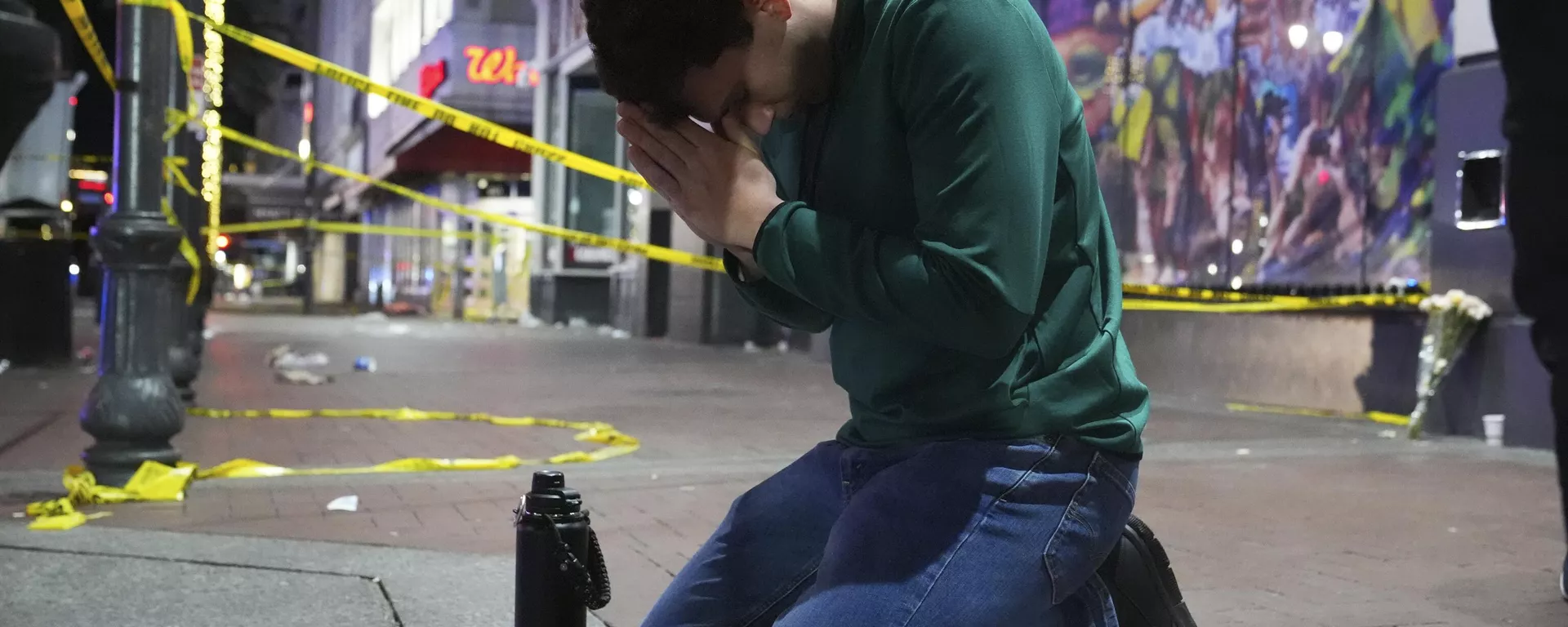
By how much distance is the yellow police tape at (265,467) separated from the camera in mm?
5012

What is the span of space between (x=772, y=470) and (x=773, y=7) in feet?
15.8

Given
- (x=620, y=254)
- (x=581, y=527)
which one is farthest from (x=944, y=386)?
(x=620, y=254)

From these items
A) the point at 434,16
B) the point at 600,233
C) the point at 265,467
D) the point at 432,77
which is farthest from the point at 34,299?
the point at 434,16

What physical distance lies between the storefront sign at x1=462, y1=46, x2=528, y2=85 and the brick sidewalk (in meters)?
16.7

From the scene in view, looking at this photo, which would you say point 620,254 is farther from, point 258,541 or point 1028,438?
point 1028,438

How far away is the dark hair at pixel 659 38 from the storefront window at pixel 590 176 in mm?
21084

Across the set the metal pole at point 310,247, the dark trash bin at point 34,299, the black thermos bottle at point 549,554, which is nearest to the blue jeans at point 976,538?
the black thermos bottle at point 549,554

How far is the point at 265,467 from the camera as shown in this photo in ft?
20.0

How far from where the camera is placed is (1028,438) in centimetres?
184

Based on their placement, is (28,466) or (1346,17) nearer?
(28,466)

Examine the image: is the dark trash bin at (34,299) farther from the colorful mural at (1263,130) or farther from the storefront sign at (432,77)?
the storefront sign at (432,77)

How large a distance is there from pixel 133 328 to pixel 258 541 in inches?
56.2

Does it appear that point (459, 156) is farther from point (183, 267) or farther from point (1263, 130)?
point (183, 267)

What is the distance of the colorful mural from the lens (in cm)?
933
